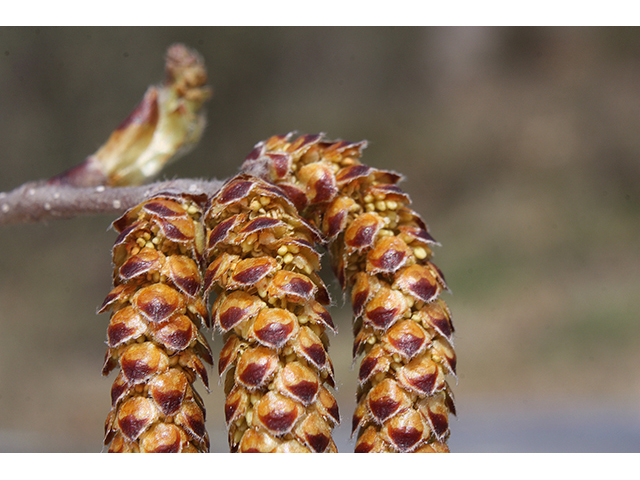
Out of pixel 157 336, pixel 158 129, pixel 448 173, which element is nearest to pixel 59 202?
pixel 158 129

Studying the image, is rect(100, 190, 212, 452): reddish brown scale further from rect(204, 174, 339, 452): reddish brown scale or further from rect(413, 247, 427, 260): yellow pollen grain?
rect(413, 247, 427, 260): yellow pollen grain

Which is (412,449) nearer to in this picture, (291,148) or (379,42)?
(291,148)

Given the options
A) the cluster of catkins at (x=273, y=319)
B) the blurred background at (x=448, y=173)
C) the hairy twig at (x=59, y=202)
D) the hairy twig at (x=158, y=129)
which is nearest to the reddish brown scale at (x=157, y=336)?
the cluster of catkins at (x=273, y=319)

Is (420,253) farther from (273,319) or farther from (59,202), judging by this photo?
(59,202)

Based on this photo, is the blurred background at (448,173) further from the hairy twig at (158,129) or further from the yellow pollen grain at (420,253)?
the yellow pollen grain at (420,253)

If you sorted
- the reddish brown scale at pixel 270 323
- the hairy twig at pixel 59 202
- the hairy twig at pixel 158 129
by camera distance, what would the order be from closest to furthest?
the reddish brown scale at pixel 270 323, the hairy twig at pixel 59 202, the hairy twig at pixel 158 129

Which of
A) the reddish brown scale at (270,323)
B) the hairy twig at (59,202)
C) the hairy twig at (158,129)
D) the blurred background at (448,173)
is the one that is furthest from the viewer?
the blurred background at (448,173)

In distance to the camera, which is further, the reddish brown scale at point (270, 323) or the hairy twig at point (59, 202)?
the hairy twig at point (59, 202)

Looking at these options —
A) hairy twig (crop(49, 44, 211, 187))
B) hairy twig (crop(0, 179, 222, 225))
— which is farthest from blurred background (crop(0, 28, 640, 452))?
hairy twig (crop(0, 179, 222, 225))
